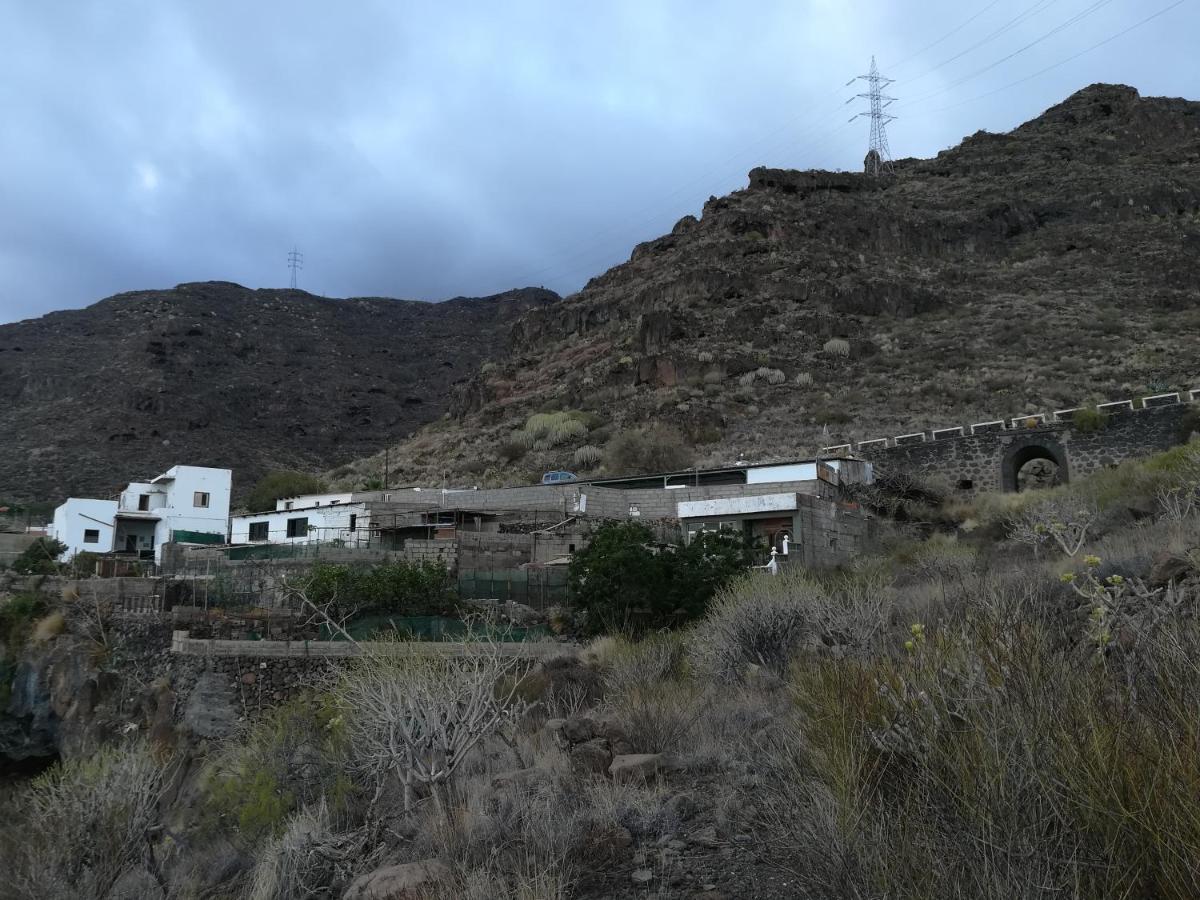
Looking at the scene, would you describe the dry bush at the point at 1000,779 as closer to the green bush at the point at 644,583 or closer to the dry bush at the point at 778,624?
the dry bush at the point at 778,624

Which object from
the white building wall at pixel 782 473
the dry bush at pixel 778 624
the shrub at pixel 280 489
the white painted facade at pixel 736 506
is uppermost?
the shrub at pixel 280 489

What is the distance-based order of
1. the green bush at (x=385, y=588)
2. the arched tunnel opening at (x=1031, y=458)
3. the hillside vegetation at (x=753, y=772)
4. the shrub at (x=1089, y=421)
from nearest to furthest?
the hillside vegetation at (x=753, y=772)
the green bush at (x=385, y=588)
the shrub at (x=1089, y=421)
the arched tunnel opening at (x=1031, y=458)

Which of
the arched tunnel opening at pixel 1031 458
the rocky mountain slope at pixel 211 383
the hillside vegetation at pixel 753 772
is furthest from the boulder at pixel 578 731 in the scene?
the rocky mountain slope at pixel 211 383

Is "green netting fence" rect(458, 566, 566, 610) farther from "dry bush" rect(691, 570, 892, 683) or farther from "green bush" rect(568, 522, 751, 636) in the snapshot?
→ "dry bush" rect(691, 570, 892, 683)

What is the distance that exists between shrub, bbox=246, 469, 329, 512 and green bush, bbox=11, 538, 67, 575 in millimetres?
16288

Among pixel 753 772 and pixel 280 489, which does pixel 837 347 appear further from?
pixel 753 772

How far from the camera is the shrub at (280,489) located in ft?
173

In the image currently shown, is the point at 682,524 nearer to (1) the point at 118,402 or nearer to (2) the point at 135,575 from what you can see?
(2) the point at 135,575

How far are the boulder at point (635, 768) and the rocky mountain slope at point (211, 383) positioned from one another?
61617 mm

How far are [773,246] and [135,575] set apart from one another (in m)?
58.8

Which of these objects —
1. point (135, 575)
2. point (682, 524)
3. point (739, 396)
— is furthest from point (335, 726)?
point (739, 396)

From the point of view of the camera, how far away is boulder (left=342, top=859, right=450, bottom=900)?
5.80 m

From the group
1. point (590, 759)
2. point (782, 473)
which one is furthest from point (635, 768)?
point (782, 473)

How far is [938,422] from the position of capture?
4359 cm
